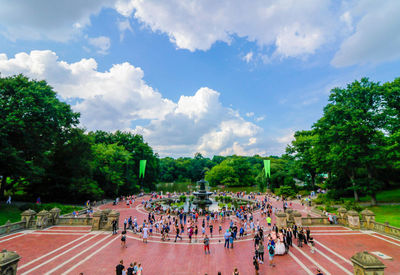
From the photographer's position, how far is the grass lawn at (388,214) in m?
20.0

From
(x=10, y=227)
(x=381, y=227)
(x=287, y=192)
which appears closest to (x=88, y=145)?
(x=10, y=227)

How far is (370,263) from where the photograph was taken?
865 cm

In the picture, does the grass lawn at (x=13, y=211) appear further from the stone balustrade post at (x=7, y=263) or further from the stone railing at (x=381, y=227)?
the stone railing at (x=381, y=227)

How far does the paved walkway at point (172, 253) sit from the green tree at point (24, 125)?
919cm

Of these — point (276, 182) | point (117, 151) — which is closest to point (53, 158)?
point (117, 151)

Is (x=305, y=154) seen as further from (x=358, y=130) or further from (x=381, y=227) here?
(x=381, y=227)

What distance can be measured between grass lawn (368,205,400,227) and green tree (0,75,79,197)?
3988 cm

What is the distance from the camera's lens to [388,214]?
73.4ft

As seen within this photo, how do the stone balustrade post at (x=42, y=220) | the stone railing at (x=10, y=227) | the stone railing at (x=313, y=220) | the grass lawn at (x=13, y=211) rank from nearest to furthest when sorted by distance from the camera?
the stone railing at (x=10, y=227) < the stone balustrade post at (x=42, y=220) < the stone railing at (x=313, y=220) < the grass lawn at (x=13, y=211)

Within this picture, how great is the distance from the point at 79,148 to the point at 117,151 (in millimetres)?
11250

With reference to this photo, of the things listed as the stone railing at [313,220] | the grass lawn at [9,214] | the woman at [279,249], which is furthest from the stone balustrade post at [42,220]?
the stone railing at [313,220]

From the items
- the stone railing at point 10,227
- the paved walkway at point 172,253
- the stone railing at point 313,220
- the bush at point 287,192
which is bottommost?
the paved walkway at point 172,253

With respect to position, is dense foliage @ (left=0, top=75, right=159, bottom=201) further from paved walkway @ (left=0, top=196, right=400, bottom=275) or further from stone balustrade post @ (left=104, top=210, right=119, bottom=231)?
stone balustrade post @ (left=104, top=210, right=119, bottom=231)

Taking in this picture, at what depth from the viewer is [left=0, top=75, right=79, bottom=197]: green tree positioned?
22.1m
